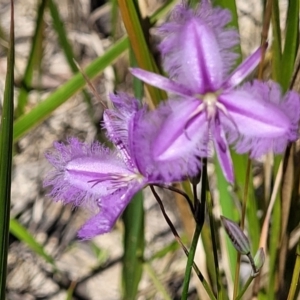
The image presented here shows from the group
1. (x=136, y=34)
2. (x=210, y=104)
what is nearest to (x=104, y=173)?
(x=210, y=104)

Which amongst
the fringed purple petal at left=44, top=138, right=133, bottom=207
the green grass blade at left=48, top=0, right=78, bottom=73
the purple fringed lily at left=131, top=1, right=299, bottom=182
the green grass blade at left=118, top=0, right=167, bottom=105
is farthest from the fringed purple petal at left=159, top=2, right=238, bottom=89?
the green grass blade at left=48, top=0, right=78, bottom=73

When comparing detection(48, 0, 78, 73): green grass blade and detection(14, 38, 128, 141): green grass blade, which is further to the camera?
detection(48, 0, 78, 73): green grass blade

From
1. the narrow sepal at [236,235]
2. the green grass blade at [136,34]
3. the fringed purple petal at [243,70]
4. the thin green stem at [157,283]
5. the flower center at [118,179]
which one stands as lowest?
the narrow sepal at [236,235]

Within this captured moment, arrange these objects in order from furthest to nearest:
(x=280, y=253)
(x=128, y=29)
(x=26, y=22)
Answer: (x=26, y=22) → (x=280, y=253) → (x=128, y=29)

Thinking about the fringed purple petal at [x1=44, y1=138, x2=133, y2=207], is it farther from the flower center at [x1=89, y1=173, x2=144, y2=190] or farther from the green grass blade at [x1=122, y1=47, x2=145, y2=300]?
the green grass blade at [x1=122, y1=47, x2=145, y2=300]

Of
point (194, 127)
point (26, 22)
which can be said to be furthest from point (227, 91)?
point (26, 22)

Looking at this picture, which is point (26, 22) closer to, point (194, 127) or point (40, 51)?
point (40, 51)

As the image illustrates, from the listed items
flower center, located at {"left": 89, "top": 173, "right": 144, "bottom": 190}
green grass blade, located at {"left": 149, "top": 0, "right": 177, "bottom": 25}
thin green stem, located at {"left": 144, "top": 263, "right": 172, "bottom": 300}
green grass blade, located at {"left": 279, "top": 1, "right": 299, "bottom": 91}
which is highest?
green grass blade, located at {"left": 149, "top": 0, "right": 177, "bottom": 25}

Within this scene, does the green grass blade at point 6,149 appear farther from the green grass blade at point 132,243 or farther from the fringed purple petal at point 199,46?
the green grass blade at point 132,243

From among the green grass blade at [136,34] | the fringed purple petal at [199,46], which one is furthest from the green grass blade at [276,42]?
the fringed purple petal at [199,46]
